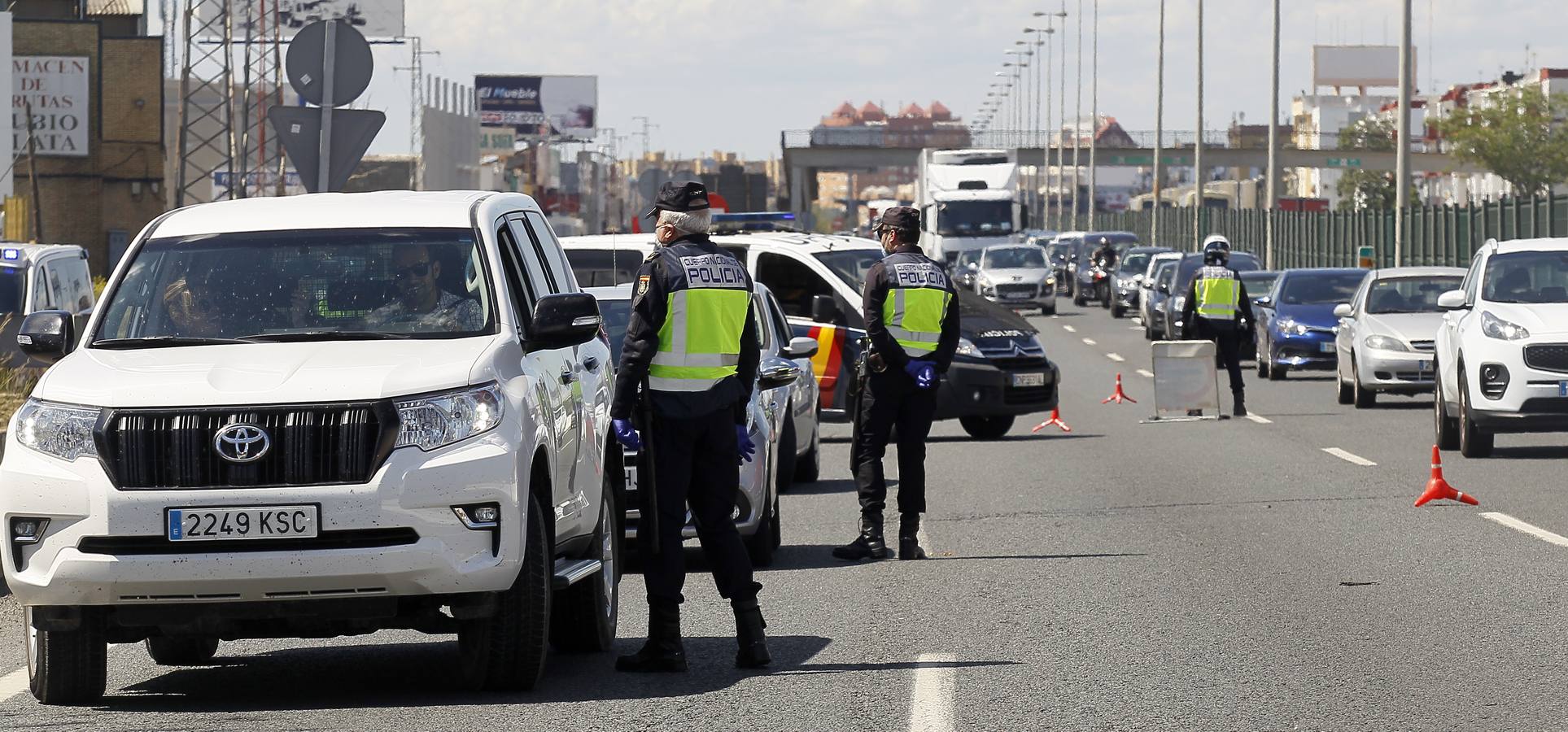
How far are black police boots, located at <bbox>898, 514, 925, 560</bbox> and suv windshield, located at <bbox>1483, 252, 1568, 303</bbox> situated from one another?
8.24 metres

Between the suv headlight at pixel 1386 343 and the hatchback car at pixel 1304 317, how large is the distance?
15.8ft

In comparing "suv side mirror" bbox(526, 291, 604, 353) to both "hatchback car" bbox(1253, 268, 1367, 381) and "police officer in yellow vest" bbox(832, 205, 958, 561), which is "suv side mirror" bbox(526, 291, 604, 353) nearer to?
"police officer in yellow vest" bbox(832, 205, 958, 561)

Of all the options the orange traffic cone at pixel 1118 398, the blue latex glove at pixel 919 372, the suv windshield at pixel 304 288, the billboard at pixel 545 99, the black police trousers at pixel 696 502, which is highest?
the billboard at pixel 545 99

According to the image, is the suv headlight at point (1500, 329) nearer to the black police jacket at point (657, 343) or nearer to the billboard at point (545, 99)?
the black police jacket at point (657, 343)

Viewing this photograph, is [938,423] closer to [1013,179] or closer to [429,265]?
[429,265]

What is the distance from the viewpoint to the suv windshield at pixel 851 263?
22.0 m

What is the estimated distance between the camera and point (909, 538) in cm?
1237

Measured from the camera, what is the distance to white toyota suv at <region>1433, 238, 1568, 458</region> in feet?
58.8

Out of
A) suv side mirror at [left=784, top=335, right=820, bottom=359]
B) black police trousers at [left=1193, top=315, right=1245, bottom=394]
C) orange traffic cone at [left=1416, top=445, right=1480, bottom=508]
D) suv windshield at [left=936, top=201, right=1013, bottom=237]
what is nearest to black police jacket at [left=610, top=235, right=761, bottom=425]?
suv side mirror at [left=784, top=335, right=820, bottom=359]

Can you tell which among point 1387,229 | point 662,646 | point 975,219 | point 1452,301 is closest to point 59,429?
point 662,646

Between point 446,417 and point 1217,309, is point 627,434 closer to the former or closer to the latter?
point 446,417

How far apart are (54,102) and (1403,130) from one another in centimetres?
3027

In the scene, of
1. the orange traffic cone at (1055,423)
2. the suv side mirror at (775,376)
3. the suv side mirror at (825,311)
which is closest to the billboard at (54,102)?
the orange traffic cone at (1055,423)

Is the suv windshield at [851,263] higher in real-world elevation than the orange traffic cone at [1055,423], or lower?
higher
